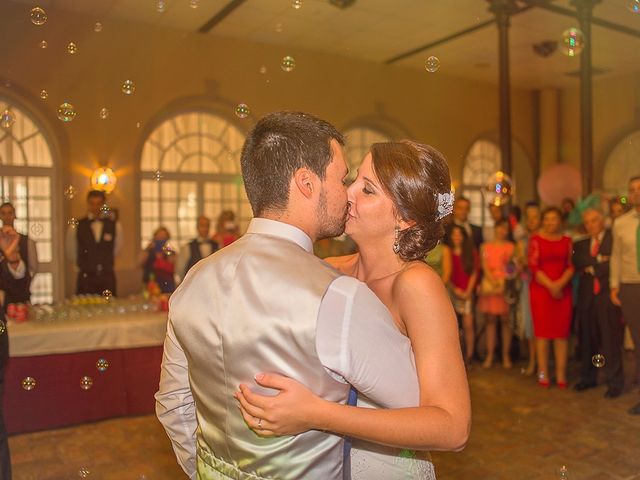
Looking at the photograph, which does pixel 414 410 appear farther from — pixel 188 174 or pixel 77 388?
pixel 188 174

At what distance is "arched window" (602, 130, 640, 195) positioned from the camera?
10.4 meters

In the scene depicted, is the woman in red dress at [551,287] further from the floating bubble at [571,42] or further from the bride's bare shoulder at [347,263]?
the bride's bare shoulder at [347,263]

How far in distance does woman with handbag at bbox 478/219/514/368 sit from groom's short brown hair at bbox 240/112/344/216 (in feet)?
15.5

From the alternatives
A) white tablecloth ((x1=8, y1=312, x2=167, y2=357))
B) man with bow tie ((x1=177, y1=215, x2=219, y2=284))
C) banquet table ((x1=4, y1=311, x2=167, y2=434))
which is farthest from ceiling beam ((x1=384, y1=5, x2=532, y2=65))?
banquet table ((x1=4, y1=311, x2=167, y2=434))

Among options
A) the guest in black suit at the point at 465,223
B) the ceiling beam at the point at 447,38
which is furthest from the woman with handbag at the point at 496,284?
the ceiling beam at the point at 447,38

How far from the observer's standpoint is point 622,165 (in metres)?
10.4

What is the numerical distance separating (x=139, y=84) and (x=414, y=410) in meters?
7.71

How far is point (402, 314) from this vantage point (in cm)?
122

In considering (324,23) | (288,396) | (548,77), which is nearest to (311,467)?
(288,396)

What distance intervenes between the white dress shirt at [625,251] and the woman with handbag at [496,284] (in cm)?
115

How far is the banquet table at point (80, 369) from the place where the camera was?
3.73 metres

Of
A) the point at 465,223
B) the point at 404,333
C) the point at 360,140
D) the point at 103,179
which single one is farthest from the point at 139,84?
the point at 404,333

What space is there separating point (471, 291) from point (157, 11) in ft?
17.3

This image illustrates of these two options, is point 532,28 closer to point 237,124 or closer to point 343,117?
point 343,117
